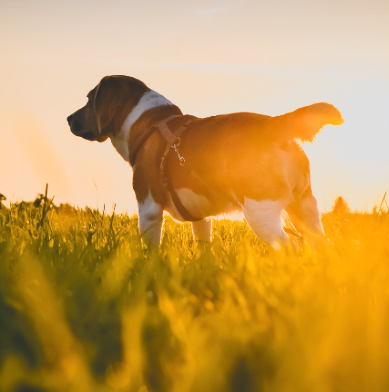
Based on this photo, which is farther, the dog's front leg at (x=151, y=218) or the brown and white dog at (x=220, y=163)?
the dog's front leg at (x=151, y=218)

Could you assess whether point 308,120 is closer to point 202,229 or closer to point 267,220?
point 267,220

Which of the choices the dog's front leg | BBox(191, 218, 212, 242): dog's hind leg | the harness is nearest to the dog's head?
the harness

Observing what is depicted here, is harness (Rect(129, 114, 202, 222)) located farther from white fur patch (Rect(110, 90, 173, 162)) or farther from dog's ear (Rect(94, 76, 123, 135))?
dog's ear (Rect(94, 76, 123, 135))

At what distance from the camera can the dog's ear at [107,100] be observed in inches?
204

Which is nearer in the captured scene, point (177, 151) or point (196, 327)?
point (196, 327)

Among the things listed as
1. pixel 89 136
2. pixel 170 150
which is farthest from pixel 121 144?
pixel 170 150

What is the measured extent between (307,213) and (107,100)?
100 inches

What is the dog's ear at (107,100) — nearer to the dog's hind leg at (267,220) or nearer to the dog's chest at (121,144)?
the dog's chest at (121,144)

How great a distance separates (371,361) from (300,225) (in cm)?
295

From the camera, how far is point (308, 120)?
370 cm

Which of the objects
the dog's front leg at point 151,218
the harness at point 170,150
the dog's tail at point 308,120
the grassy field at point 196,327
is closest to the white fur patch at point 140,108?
the harness at point 170,150

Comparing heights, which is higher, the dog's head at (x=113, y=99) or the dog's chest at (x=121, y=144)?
the dog's head at (x=113, y=99)

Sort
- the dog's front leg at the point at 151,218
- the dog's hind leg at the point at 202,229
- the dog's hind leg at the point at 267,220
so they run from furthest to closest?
the dog's hind leg at the point at 202,229 < the dog's front leg at the point at 151,218 < the dog's hind leg at the point at 267,220

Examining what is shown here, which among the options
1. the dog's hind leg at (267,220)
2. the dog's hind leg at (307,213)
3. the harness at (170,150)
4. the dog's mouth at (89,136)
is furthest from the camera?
the dog's mouth at (89,136)
